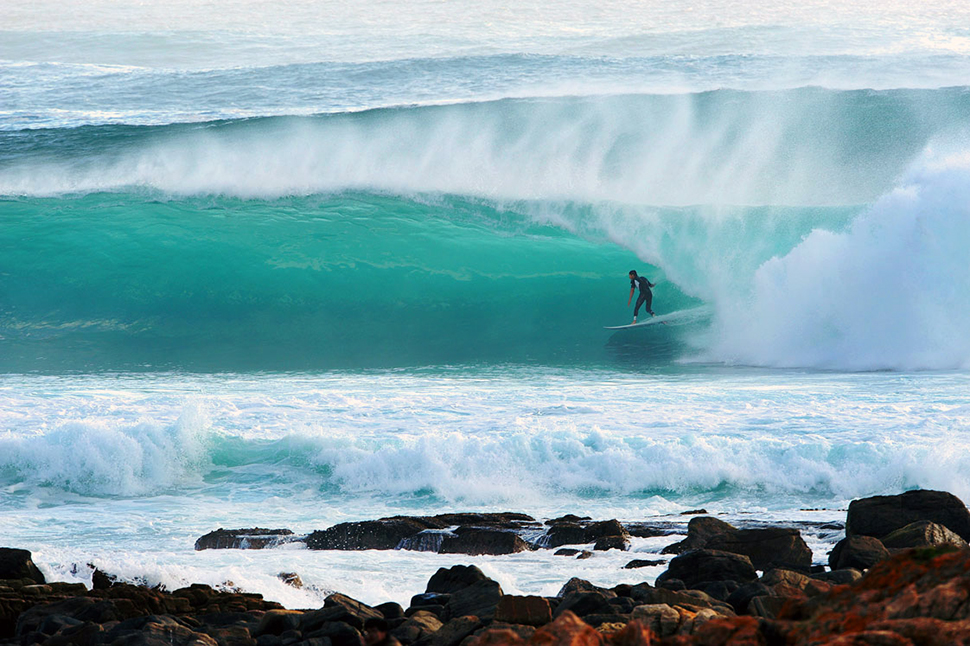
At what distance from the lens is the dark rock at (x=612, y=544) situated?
565 centimetres

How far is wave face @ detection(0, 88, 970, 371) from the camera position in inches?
504

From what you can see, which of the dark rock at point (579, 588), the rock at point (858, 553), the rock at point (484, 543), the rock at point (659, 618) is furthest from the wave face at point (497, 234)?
the rock at point (659, 618)

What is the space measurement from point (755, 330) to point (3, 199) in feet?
45.6

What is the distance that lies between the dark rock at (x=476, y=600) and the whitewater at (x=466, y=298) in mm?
771

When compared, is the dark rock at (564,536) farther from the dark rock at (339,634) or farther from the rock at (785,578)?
the dark rock at (339,634)

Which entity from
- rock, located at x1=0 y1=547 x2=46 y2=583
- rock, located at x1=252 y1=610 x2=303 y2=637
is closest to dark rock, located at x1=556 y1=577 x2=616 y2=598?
rock, located at x1=252 y1=610 x2=303 y2=637

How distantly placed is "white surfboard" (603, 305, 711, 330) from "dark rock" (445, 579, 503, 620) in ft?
32.7

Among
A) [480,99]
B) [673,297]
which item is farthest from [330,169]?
[673,297]

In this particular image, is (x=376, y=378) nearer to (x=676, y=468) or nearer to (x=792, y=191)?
(x=676, y=468)

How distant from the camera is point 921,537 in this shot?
14.8ft

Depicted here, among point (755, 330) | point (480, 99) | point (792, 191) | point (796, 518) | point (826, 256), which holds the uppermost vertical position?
point (480, 99)

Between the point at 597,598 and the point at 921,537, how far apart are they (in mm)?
1765

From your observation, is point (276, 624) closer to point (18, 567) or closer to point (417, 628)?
point (417, 628)

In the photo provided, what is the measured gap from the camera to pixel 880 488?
7312 mm
